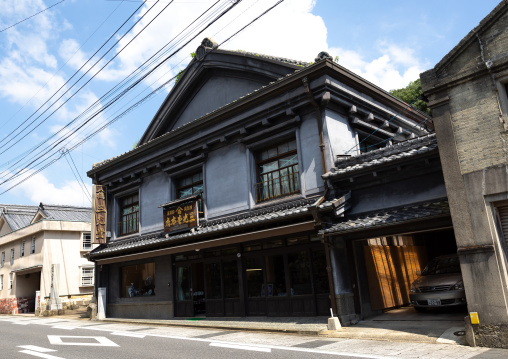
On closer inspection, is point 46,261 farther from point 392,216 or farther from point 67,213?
point 392,216

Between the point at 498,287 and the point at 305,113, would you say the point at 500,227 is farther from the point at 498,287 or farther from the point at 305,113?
the point at 305,113

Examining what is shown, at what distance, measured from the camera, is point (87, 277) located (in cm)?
3141

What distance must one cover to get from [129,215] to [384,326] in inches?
568

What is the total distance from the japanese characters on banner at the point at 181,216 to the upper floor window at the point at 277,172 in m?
2.90

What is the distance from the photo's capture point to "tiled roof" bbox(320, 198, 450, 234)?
386 inches

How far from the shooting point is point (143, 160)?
766 inches

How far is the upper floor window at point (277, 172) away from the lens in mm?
14164

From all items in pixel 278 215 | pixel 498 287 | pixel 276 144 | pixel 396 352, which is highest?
pixel 276 144

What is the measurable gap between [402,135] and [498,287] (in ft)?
33.9

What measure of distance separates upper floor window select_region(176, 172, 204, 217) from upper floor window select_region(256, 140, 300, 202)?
3270 mm

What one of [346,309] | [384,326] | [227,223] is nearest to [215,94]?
[227,223]

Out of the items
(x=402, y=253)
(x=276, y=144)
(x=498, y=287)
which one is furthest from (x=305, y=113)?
(x=498, y=287)

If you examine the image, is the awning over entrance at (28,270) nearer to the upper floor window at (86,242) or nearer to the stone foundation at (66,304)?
the stone foundation at (66,304)

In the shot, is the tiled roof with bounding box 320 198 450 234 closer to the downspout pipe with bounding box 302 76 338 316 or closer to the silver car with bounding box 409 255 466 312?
the downspout pipe with bounding box 302 76 338 316
